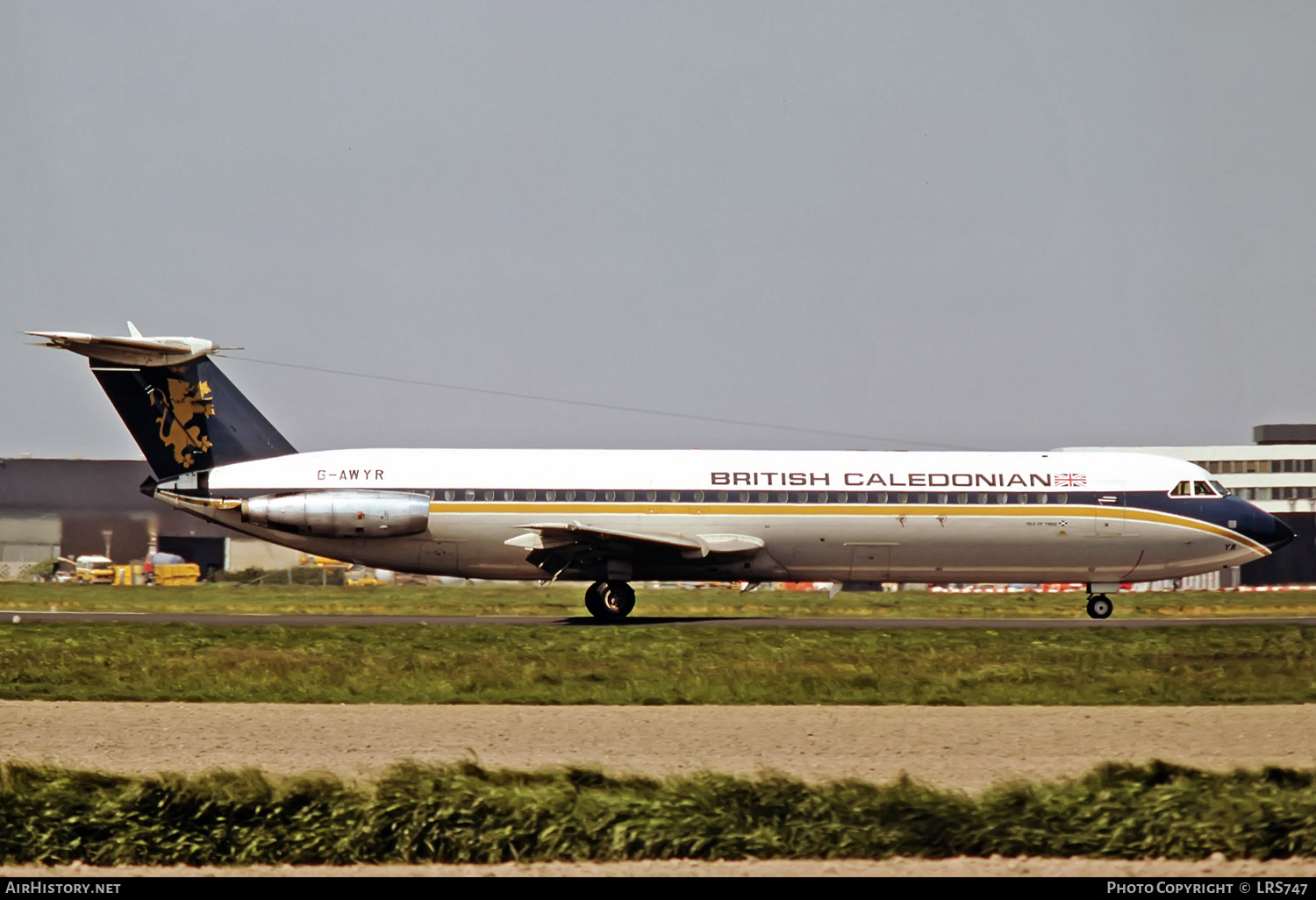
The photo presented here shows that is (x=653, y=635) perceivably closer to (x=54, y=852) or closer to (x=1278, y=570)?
(x=54, y=852)

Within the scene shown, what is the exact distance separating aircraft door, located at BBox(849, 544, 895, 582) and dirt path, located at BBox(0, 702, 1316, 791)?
14349 millimetres

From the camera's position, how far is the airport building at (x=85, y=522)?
6650 centimetres

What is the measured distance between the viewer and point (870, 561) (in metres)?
34.4

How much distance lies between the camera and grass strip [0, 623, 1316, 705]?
67.4ft

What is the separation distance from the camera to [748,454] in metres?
34.8

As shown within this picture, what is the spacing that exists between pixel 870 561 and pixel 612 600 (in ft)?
21.1

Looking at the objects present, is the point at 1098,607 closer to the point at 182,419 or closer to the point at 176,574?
the point at 182,419

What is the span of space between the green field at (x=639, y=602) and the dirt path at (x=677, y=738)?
1842 cm

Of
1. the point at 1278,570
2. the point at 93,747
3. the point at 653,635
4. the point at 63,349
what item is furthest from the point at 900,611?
the point at 1278,570

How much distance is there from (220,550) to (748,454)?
155 ft

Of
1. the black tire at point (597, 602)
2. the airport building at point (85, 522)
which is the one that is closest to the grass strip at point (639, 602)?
the black tire at point (597, 602)

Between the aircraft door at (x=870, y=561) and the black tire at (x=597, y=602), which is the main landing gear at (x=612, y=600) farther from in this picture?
the aircraft door at (x=870, y=561)

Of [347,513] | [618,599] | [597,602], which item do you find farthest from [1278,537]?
[347,513]

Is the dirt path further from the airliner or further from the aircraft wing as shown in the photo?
the airliner
